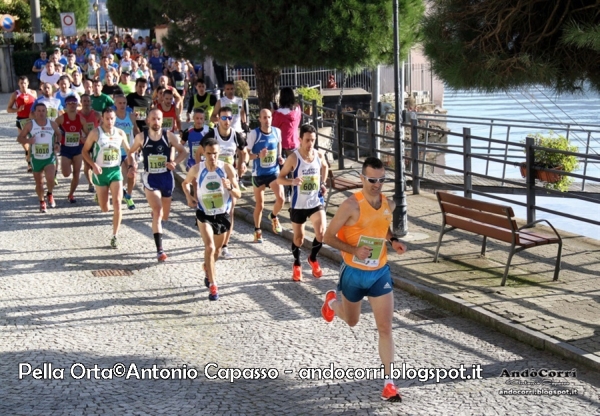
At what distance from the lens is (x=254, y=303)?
10180 millimetres

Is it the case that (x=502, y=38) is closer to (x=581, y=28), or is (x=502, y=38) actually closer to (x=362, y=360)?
(x=581, y=28)

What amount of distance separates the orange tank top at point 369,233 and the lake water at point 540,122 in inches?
47.9

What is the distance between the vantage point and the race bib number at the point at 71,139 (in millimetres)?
16509

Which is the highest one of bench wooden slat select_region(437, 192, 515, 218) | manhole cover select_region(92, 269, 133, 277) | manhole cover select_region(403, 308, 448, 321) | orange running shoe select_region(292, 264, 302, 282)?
bench wooden slat select_region(437, 192, 515, 218)

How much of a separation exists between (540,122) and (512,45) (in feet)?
30.5

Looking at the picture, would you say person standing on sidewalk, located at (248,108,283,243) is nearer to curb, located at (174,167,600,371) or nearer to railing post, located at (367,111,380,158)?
curb, located at (174,167,600,371)

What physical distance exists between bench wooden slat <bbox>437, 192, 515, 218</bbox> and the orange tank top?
9.94 ft

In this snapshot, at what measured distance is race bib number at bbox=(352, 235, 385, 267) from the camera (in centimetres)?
761

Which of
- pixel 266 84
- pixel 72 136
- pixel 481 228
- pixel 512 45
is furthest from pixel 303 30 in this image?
pixel 512 45

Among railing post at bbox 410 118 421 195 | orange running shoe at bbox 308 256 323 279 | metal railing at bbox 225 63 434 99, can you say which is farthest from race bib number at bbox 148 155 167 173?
metal railing at bbox 225 63 434 99

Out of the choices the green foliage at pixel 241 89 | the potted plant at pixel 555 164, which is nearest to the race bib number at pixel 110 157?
the potted plant at pixel 555 164

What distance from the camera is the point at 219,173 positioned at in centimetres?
1079

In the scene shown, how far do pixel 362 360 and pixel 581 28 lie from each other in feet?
10.7

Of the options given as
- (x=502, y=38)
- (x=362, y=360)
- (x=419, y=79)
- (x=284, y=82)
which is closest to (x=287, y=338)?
(x=362, y=360)
